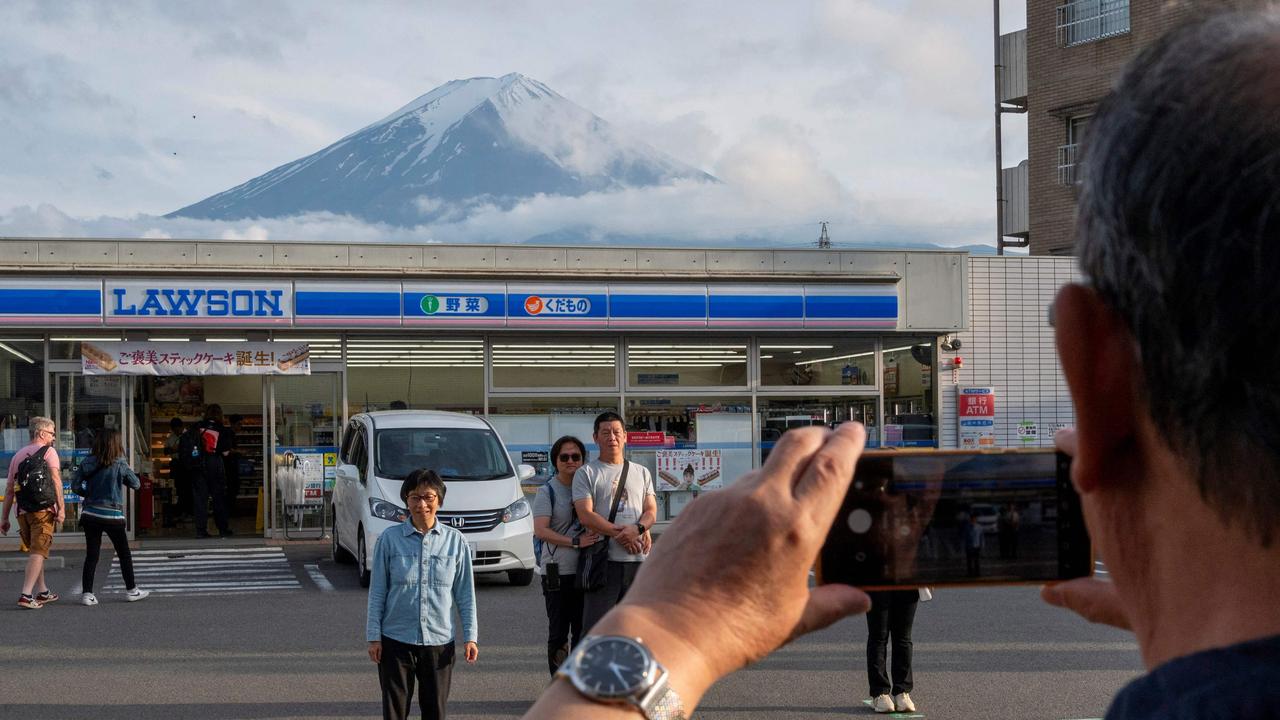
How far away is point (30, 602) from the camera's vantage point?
11719 millimetres

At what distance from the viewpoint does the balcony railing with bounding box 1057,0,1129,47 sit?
2350 centimetres

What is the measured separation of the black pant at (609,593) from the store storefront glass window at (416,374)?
1092 centimetres

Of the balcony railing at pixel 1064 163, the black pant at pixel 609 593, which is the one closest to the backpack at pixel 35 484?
the black pant at pixel 609 593

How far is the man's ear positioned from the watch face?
0.45 metres

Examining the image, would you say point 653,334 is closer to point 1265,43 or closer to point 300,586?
point 300,586

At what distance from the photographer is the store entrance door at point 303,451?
17781mm

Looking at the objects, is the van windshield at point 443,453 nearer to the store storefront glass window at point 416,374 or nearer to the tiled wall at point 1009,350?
the store storefront glass window at point 416,374

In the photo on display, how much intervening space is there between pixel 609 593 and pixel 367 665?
238 cm

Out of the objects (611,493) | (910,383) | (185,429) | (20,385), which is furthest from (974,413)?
(20,385)

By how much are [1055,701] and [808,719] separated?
1584 millimetres

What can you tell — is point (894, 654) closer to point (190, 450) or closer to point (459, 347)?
point (459, 347)

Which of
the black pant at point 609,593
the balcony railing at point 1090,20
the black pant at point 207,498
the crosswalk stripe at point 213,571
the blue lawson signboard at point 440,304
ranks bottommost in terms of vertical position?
the crosswalk stripe at point 213,571

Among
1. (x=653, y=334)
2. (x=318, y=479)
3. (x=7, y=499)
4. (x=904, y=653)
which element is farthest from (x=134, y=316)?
(x=904, y=653)

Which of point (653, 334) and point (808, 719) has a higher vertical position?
point (653, 334)
